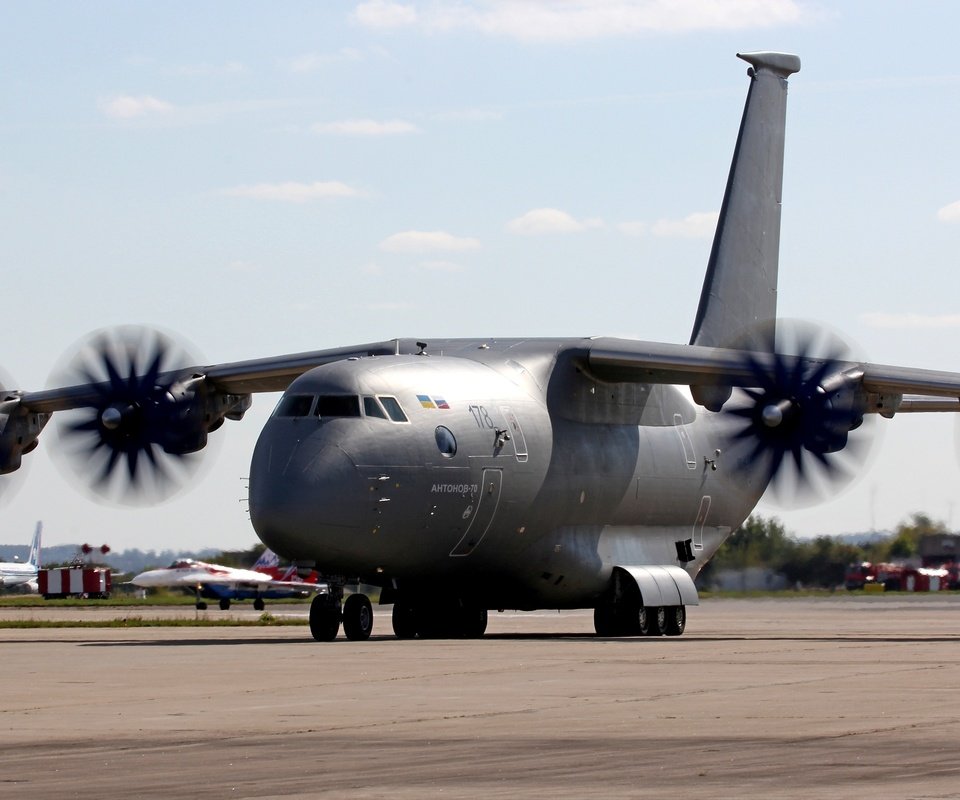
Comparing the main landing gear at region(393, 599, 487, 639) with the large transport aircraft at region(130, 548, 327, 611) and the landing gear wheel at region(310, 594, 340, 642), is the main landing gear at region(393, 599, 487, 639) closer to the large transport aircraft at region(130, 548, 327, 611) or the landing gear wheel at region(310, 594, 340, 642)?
the landing gear wheel at region(310, 594, 340, 642)

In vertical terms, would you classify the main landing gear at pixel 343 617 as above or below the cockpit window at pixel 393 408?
below

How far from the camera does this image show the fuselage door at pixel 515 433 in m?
29.0

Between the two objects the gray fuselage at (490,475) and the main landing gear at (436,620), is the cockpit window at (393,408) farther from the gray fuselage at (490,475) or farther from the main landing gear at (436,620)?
the main landing gear at (436,620)

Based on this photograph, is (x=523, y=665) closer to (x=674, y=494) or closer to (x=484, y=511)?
(x=484, y=511)

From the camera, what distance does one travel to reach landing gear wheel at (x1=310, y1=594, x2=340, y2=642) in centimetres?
2692

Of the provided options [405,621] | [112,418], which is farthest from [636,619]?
[112,418]

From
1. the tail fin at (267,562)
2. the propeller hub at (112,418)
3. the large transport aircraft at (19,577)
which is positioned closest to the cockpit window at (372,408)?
the propeller hub at (112,418)

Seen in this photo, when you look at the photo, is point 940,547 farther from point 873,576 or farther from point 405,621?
point 405,621

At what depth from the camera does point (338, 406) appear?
26.5 metres

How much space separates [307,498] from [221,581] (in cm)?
4744

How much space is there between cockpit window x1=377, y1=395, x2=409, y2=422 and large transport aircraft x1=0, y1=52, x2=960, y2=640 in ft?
0.19

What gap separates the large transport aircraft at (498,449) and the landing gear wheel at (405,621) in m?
0.04

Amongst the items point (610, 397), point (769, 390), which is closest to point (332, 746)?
point (769, 390)

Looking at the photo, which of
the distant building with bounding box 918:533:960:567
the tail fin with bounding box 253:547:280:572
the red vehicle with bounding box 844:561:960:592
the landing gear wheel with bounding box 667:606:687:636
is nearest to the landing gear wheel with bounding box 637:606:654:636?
the landing gear wheel with bounding box 667:606:687:636
